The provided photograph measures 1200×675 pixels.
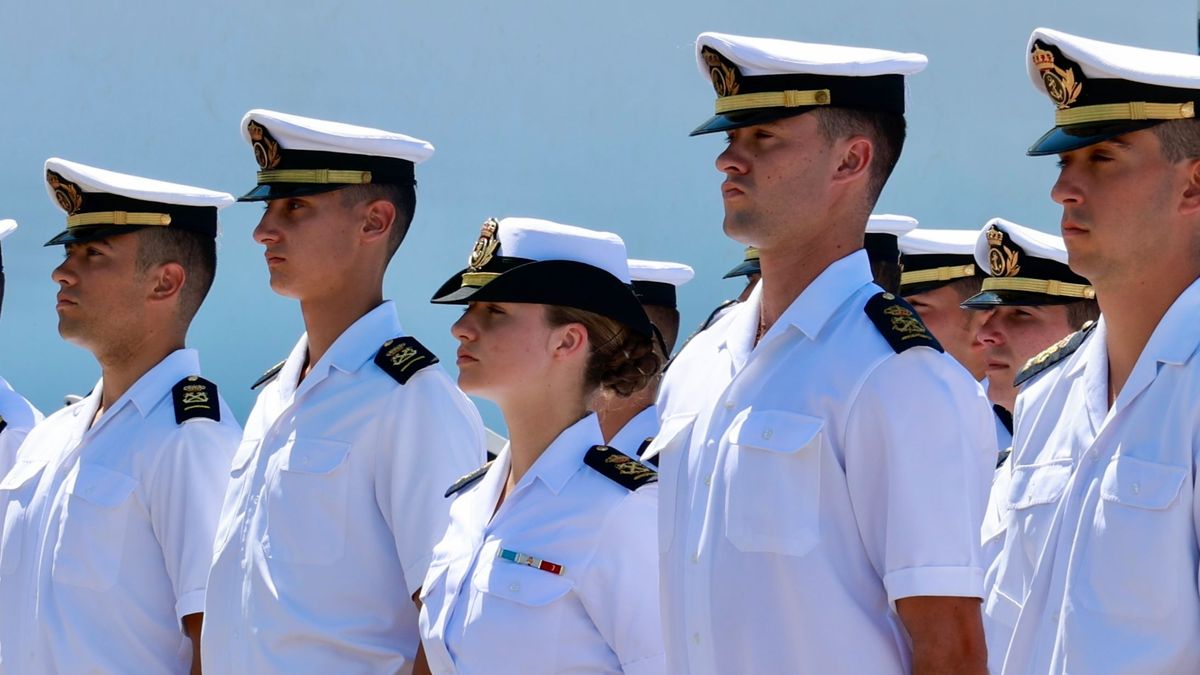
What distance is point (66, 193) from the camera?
4.03 m

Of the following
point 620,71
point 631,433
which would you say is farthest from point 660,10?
point 631,433

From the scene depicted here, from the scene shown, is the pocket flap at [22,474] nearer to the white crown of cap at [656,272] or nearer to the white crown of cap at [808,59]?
Answer: the white crown of cap at [656,272]

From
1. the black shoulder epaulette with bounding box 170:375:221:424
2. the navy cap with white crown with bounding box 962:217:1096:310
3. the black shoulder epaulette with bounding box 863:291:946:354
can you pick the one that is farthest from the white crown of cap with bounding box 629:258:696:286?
the black shoulder epaulette with bounding box 863:291:946:354

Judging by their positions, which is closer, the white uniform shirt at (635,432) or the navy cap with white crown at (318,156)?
the navy cap with white crown at (318,156)

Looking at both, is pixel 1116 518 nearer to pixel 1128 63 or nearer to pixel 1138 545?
pixel 1138 545

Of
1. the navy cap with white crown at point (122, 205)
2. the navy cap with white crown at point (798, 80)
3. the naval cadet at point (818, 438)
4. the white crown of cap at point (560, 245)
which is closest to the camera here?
the naval cadet at point (818, 438)

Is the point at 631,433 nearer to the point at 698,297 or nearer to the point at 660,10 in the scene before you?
the point at 698,297

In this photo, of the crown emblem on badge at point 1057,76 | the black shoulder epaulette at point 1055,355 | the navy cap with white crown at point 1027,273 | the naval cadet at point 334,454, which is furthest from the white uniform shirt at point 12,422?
the crown emblem on badge at point 1057,76

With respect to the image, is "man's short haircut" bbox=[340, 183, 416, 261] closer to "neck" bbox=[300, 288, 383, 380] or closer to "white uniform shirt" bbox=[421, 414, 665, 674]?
"neck" bbox=[300, 288, 383, 380]

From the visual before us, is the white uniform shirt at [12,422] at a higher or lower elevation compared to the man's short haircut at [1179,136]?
lower

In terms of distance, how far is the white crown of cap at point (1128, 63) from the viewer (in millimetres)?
2275

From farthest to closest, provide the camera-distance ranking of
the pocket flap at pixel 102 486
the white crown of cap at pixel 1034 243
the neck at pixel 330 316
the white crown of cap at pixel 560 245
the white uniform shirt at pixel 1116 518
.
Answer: the white crown of cap at pixel 1034 243
the pocket flap at pixel 102 486
the neck at pixel 330 316
the white crown of cap at pixel 560 245
the white uniform shirt at pixel 1116 518

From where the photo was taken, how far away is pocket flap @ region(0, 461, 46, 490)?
386cm

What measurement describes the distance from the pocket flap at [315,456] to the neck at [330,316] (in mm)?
214
